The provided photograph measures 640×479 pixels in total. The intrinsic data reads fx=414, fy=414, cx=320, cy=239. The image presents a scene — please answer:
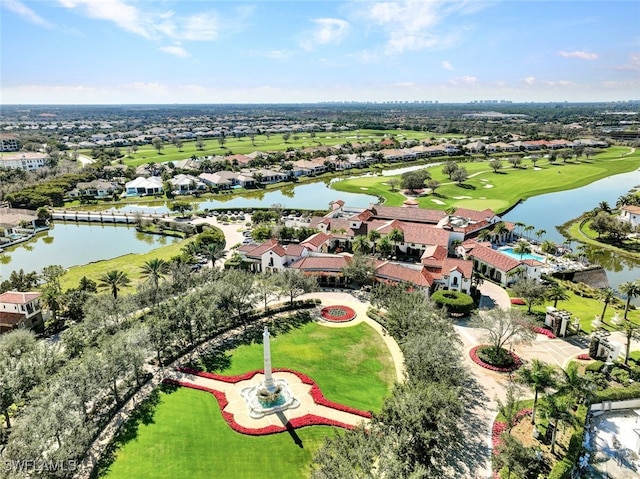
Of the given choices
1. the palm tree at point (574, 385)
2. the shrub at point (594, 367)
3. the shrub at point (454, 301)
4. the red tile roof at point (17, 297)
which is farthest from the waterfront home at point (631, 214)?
the red tile roof at point (17, 297)

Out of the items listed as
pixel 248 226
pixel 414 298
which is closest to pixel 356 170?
pixel 248 226

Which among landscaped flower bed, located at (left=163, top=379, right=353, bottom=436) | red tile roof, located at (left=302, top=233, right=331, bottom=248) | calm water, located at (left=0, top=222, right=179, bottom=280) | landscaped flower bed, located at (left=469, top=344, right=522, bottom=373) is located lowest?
calm water, located at (left=0, top=222, right=179, bottom=280)

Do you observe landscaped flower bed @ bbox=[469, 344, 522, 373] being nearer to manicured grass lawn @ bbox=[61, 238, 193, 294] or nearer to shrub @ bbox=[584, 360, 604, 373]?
shrub @ bbox=[584, 360, 604, 373]

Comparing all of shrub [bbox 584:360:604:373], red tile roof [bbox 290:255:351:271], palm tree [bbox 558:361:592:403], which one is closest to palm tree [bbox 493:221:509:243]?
red tile roof [bbox 290:255:351:271]

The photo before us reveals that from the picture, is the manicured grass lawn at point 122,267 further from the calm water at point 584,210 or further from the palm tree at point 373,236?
the calm water at point 584,210

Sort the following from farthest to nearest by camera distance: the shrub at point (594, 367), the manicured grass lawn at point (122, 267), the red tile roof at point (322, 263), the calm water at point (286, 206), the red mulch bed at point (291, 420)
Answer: the calm water at point (286, 206) < the manicured grass lawn at point (122, 267) < the red tile roof at point (322, 263) < the shrub at point (594, 367) < the red mulch bed at point (291, 420)

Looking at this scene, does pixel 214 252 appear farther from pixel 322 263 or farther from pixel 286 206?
pixel 286 206

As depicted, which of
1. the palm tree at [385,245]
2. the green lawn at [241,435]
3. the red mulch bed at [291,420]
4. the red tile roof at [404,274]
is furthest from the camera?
the palm tree at [385,245]
